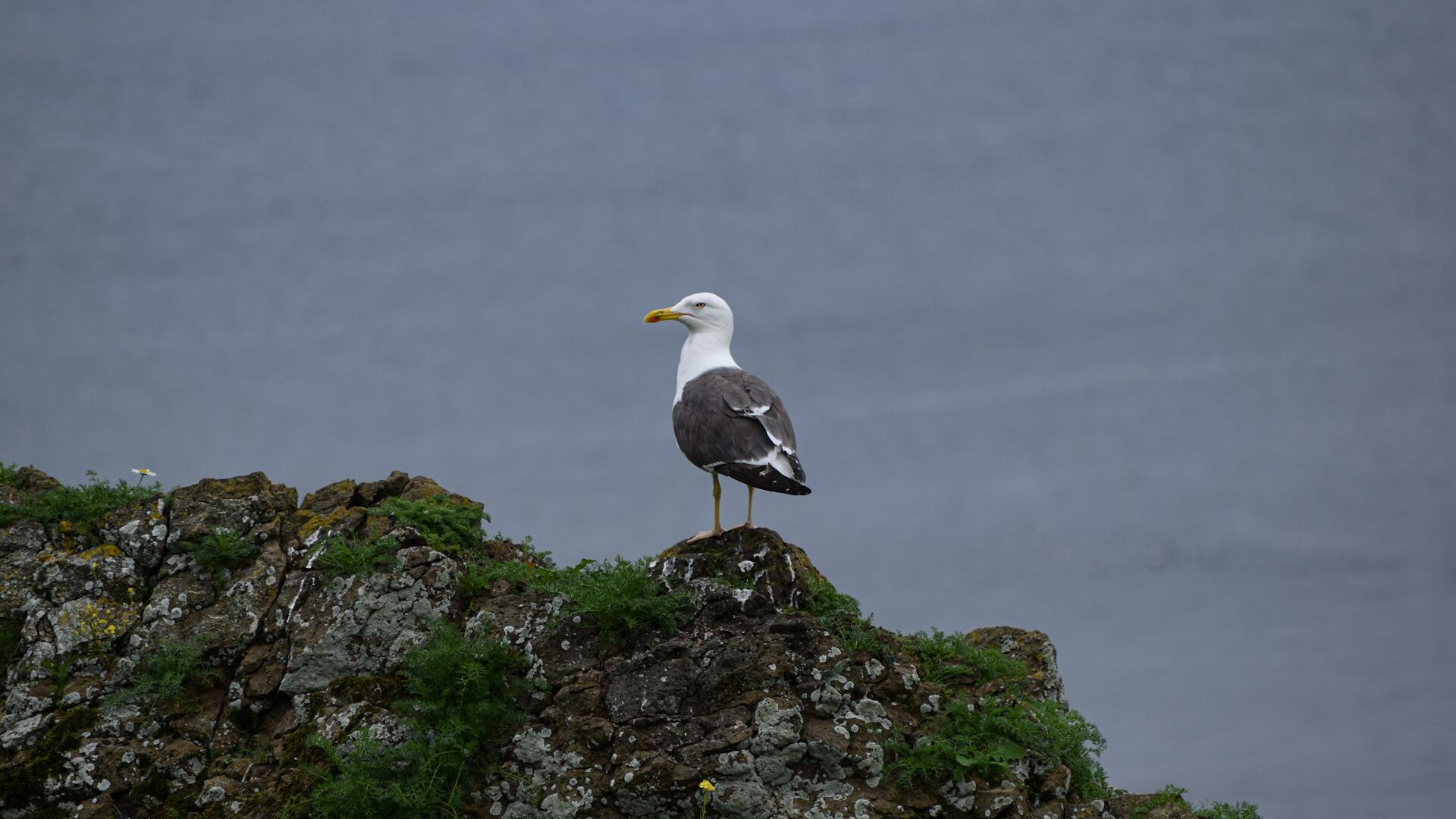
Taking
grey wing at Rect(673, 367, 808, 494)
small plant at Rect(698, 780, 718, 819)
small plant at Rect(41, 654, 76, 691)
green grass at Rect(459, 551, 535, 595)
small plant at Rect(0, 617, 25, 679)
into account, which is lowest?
small plant at Rect(698, 780, 718, 819)

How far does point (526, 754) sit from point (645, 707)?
130 cm

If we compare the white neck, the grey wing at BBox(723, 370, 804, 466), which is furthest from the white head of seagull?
the grey wing at BBox(723, 370, 804, 466)

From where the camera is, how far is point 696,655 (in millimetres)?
12289

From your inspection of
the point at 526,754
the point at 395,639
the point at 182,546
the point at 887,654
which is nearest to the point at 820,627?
the point at 887,654

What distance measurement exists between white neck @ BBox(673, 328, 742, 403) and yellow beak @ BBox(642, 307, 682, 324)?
0.97 feet

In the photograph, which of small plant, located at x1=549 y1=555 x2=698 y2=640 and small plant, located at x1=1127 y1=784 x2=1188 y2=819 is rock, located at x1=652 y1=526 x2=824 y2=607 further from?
small plant, located at x1=1127 y1=784 x2=1188 y2=819

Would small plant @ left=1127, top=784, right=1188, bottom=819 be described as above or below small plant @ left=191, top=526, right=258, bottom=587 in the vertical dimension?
below

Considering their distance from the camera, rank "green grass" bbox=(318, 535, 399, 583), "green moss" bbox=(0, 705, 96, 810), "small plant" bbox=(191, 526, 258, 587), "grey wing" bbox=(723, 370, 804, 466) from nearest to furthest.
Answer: "green moss" bbox=(0, 705, 96, 810) < "grey wing" bbox=(723, 370, 804, 466) < "green grass" bbox=(318, 535, 399, 583) < "small plant" bbox=(191, 526, 258, 587)

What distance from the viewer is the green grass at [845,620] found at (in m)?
12.6

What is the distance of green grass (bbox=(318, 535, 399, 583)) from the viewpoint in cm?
1351

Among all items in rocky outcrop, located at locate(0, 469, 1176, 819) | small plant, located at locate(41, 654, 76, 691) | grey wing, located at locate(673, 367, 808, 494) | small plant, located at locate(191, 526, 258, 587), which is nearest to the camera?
rocky outcrop, located at locate(0, 469, 1176, 819)

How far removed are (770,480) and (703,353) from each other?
97.7 inches

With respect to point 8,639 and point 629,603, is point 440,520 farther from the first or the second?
point 8,639

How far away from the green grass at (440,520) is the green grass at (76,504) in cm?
327
